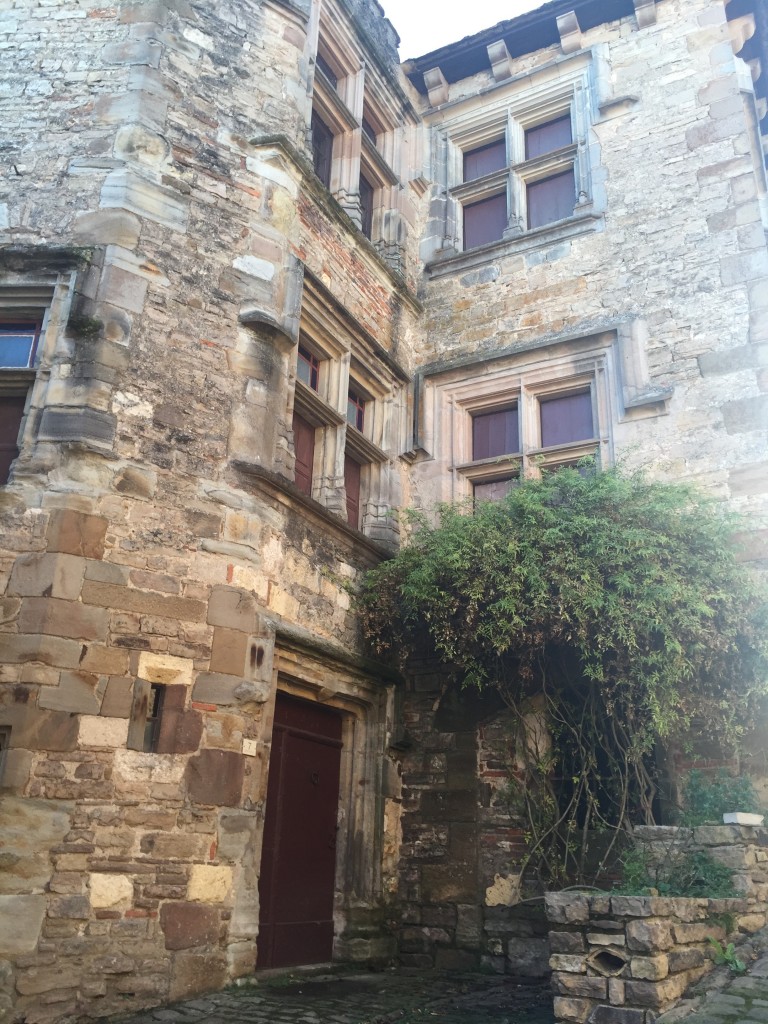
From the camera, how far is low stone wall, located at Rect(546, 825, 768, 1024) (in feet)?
14.2

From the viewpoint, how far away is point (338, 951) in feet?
21.3

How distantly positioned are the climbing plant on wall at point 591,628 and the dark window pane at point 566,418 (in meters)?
1.30

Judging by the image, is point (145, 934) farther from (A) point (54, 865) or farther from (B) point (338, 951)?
(B) point (338, 951)

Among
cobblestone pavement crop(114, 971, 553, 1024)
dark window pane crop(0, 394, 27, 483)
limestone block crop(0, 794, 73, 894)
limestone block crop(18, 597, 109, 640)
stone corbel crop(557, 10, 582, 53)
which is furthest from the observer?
stone corbel crop(557, 10, 582, 53)

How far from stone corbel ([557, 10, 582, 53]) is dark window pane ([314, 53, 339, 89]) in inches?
99.5

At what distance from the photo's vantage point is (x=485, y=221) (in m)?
9.88

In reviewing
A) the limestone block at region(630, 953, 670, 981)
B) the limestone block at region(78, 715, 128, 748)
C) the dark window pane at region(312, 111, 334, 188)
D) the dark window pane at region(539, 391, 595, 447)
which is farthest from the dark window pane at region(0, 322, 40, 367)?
the limestone block at region(630, 953, 670, 981)

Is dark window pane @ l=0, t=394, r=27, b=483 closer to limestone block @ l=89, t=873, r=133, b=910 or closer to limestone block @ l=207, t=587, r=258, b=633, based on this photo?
limestone block @ l=207, t=587, r=258, b=633

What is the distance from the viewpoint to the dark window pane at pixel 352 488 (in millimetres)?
8156

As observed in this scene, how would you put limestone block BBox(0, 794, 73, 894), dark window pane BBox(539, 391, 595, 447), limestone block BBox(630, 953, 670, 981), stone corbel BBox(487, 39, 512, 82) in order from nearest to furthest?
limestone block BBox(630, 953, 670, 981), limestone block BBox(0, 794, 73, 894), dark window pane BBox(539, 391, 595, 447), stone corbel BBox(487, 39, 512, 82)

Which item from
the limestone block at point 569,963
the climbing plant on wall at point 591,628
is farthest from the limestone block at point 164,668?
the limestone block at point 569,963

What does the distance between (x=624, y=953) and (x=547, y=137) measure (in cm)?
830

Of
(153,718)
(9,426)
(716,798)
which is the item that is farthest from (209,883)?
(716,798)

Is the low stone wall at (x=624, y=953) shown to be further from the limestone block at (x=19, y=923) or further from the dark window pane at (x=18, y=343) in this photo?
the dark window pane at (x=18, y=343)
